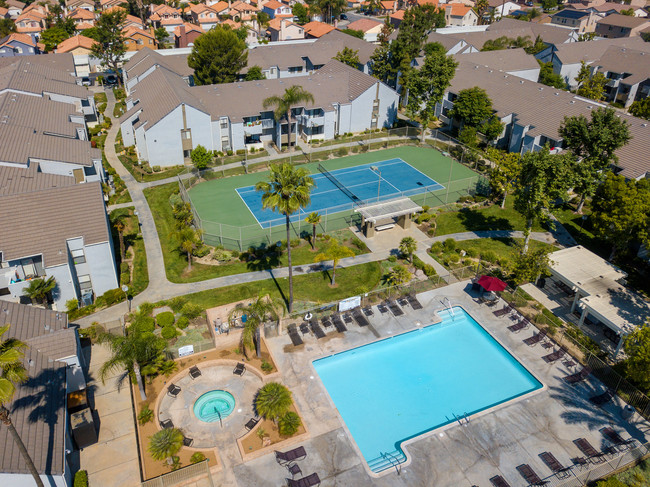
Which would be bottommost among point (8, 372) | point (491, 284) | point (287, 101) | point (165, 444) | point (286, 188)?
point (165, 444)

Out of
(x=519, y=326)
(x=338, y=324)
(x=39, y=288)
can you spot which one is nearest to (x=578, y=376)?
(x=519, y=326)

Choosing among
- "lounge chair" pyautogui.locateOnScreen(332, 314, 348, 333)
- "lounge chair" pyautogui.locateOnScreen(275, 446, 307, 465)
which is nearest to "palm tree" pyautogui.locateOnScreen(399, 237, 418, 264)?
"lounge chair" pyautogui.locateOnScreen(332, 314, 348, 333)

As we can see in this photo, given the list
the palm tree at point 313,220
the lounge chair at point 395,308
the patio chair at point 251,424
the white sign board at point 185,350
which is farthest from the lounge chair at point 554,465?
the palm tree at point 313,220

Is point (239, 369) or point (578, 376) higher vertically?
point (578, 376)

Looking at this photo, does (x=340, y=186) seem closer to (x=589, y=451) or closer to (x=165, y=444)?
(x=165, y=444)

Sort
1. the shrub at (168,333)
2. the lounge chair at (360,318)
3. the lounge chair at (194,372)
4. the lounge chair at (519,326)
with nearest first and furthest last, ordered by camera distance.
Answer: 1. the lounge chair at (194,372)
2. the shrub at (168,333)
3. the lounge chair at (519,326)
4. the lounge chair at (360,318)

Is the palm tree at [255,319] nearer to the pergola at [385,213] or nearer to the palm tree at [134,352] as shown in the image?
the palm tree at [134,352]

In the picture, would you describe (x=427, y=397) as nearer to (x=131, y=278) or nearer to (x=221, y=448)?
(x=221, y=448)
